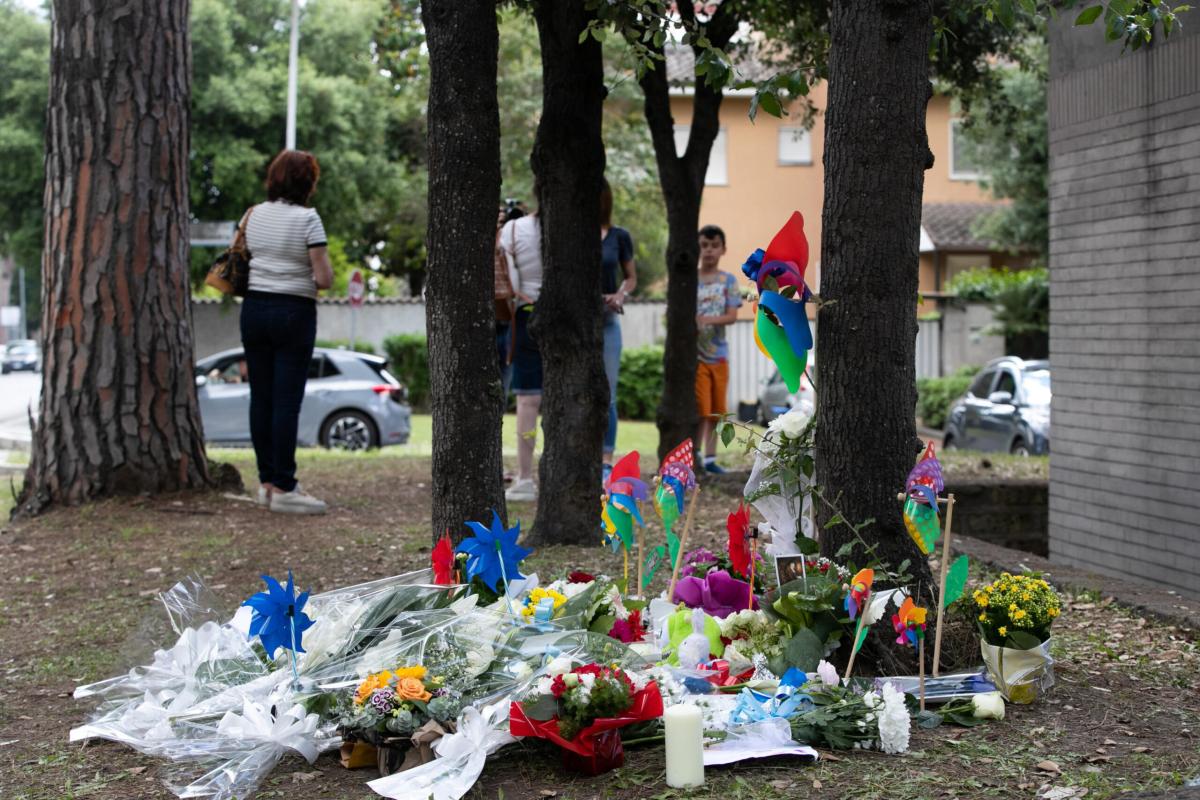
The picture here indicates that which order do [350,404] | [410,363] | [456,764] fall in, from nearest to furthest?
[456,764], [350,404], [410,363]

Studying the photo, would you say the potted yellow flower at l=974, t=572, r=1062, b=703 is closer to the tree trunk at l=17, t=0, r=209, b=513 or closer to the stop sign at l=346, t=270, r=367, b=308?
the tree trunk at l=17, t=0, r=209, b=513

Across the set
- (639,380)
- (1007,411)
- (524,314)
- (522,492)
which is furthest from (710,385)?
(639,380)

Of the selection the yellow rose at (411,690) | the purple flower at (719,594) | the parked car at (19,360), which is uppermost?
the purple flower at (719,594)

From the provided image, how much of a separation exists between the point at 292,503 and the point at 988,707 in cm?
530

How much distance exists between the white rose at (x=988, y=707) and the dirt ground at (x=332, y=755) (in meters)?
0.04

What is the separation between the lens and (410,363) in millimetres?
29234

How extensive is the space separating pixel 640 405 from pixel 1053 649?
79.4ft

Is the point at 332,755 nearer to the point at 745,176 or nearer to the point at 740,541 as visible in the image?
the point at 740,541

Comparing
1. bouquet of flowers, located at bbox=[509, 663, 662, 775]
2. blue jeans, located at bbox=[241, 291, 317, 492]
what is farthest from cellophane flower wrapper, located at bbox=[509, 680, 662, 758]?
blue jeans, located at bbox=[241, 291, 317, 492]

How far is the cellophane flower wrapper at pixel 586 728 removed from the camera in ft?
Answer: 11.9

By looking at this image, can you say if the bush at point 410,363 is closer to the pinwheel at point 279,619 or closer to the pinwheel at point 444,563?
the pinwheel at point 444,563

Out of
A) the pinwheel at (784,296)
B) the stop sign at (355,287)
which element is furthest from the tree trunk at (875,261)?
the stop sign at (355,287)

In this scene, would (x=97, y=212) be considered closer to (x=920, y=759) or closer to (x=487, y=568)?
(x=487, y=568)

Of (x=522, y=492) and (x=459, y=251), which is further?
(x=522, y=492)
